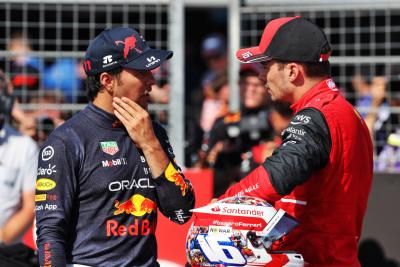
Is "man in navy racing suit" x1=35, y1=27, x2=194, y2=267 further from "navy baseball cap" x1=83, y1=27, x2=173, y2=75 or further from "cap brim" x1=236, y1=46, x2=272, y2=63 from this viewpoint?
"cap brim" x1=236, y1=46, x2=272, y2=63

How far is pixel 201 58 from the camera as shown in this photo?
1134cm

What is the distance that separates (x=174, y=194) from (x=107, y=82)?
645 mm

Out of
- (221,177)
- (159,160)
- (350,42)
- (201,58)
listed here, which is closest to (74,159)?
(159,160)

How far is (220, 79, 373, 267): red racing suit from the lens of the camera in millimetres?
3805

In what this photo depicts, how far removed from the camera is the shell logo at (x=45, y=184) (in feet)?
13.3

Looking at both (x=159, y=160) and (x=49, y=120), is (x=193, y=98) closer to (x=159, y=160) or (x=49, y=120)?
(x=49, y=120)

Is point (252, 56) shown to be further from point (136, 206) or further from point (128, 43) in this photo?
point (136, 206)

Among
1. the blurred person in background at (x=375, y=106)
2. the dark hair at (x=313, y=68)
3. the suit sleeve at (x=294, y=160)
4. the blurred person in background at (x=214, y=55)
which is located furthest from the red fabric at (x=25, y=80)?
the suit sleeve at (x=294, y=160)

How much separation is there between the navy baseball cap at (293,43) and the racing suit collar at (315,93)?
120 mm

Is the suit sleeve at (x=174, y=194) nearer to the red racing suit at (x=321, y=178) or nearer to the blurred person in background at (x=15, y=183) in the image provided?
the red racing suit at (x=321, y=178)

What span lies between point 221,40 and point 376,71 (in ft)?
10.0

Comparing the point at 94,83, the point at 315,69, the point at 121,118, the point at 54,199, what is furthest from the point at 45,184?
the point at 315,69

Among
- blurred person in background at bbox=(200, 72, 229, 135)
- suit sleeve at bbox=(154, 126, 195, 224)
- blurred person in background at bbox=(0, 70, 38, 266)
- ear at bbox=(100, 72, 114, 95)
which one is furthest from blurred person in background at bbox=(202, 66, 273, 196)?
ear at bbox=(100, 72, 114, 95)

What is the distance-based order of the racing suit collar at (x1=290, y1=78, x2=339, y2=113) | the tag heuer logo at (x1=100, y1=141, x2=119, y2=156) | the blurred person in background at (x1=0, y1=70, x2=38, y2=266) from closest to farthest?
the racing suit collar at (x1=290, y1=78, x2=339, y2=113), the tag heuer logo at (x1=100, y1=141, x2=119, y2=156), the blurred person in background at (x1=0, y1=70, x2=38, y2=266)
